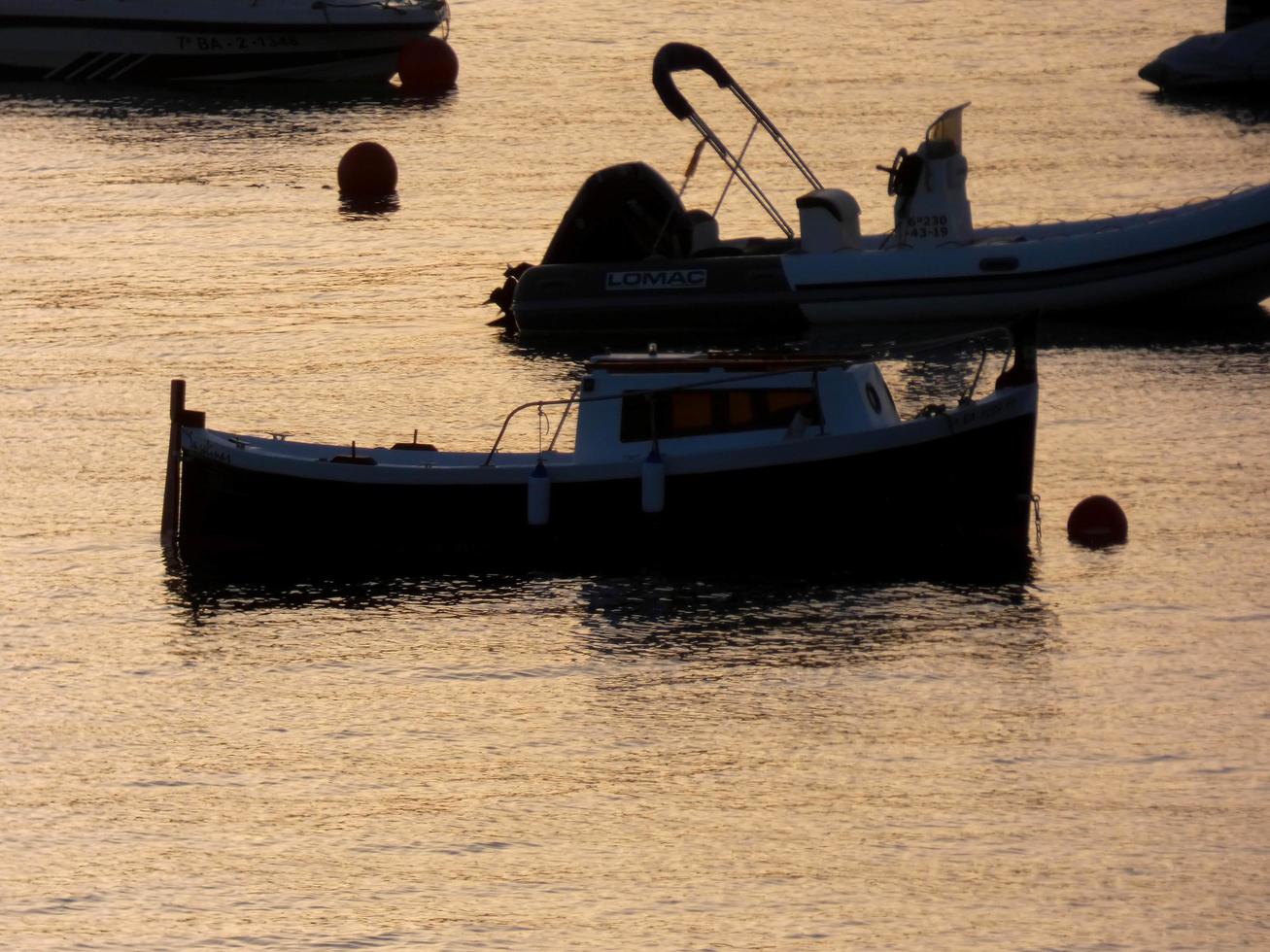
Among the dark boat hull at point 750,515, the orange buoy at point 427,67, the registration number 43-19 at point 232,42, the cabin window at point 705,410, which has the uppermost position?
the registration number 43-19 at point 232,42

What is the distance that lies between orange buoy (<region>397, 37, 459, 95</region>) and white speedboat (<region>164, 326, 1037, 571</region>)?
25.9 m

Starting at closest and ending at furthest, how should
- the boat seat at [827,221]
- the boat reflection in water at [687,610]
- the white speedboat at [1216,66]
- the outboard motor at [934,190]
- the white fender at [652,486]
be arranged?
1. the boat reflection in water at [687,610]
2. the white fender at [652,486]
3. the outboard motor at [934,190]
4. the boat seat at [827,221]
5. the white speedboat at [1216,66]

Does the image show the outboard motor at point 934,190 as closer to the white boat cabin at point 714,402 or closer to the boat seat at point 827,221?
the boat seat at point 827,221

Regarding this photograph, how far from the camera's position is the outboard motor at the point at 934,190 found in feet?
88.0

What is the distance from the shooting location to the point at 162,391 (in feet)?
79.0

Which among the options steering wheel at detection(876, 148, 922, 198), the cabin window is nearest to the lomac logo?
steering wheel at detection(876, 148, 922, 198)

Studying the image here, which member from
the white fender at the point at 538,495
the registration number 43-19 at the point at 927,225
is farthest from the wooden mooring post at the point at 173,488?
the registration number 43-19 at the point at 927,225

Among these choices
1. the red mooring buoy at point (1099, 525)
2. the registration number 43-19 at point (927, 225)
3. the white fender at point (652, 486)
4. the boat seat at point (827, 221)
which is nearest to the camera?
the white fender at point (652, 486)

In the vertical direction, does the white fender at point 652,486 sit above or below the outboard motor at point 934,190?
below

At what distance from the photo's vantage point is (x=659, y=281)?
2711 centimetres

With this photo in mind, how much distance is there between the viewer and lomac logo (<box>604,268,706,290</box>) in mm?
27062

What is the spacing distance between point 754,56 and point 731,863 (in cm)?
3588

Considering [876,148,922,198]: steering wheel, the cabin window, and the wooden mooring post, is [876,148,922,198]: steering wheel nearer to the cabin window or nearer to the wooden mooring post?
the cabin window

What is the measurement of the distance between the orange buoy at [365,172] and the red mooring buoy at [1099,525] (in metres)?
17.9
